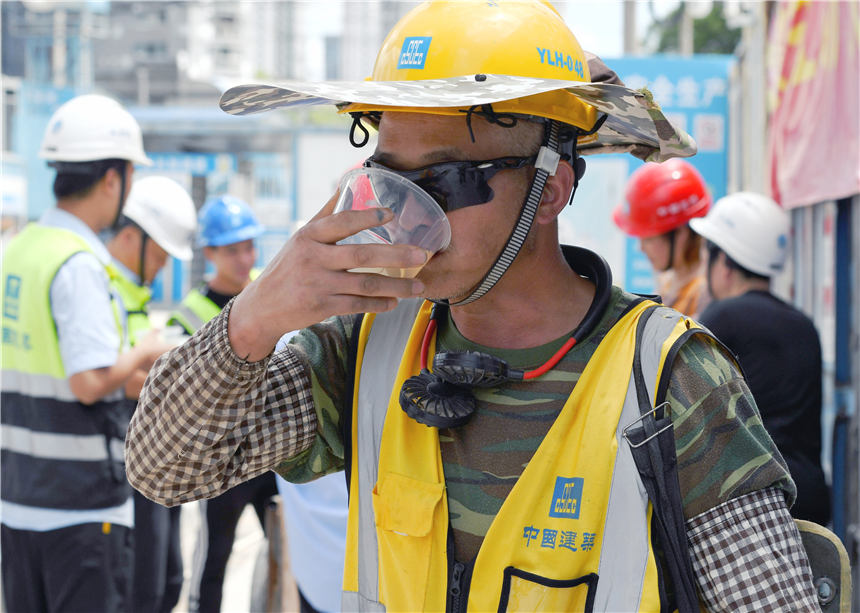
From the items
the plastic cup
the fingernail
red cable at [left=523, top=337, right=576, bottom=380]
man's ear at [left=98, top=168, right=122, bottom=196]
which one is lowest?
red cable at [left=523, top=337, right=576, bottom=380]

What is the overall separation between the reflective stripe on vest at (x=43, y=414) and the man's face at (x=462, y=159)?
2498 mm

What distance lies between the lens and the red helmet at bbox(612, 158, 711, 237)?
5527 mm

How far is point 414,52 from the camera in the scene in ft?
5.79

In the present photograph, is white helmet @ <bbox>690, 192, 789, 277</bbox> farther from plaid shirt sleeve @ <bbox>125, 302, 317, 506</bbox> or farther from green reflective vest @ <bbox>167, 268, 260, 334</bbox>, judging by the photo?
plaid shirt sleeve @ <bbox>125, 302, 317, 506</bbox>

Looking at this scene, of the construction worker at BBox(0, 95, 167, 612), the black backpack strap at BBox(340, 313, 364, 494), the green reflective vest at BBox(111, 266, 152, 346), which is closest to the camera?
the black backpack strap at BBox(340, 313, 364, 494)

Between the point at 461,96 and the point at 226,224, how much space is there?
4.80 metres

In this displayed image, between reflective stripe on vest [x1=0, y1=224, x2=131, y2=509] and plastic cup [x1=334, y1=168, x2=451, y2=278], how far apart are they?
252 cm

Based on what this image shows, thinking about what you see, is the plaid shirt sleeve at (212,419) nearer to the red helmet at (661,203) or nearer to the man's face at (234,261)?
the red helmet at (661,203)

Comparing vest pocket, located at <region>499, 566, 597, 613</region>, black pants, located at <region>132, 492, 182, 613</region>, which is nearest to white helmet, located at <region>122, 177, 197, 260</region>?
black pants, located at <region>132, 492, 182, 613</region>

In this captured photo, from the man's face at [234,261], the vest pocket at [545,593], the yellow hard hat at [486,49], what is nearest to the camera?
the vest pocket at [545,593]

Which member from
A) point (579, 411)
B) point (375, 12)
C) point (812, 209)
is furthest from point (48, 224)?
point (375, 12)

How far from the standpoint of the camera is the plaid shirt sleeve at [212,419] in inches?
64.7

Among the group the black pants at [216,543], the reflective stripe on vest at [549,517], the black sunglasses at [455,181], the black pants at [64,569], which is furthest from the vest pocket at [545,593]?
the black pants at [216,543]

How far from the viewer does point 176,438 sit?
169 centimetres
